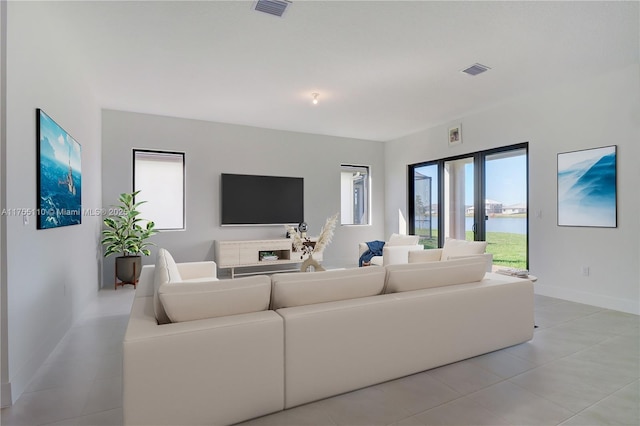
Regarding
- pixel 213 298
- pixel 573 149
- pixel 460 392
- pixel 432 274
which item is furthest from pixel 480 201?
pixel 213 298

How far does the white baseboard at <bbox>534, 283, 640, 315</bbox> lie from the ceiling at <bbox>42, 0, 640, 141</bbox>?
2655 millimetres

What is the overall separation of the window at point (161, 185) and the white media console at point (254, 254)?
912mm

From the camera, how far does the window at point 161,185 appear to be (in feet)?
18.0

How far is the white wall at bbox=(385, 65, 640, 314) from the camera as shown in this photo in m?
3.67

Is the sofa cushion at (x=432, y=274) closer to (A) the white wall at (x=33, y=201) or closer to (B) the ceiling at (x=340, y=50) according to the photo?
(B) the ceiling at (x=340, y=50)

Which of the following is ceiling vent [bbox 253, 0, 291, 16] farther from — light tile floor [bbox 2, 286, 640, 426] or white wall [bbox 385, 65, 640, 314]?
white wall [bbox 385, 65, 640, 314]

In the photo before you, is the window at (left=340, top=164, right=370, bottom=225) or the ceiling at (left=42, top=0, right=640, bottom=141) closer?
the ceiling at (left=42, top=0, right=640, bottom=141)

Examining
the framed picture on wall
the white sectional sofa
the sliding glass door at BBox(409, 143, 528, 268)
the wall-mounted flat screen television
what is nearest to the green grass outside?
the sliding glass door at BBox(409, 143, 528, 268)

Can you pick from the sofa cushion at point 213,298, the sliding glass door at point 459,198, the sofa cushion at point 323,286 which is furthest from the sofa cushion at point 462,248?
the sofa cushion at point 213,298

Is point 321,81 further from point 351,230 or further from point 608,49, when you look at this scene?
point 351,230

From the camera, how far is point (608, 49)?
10.8 ft

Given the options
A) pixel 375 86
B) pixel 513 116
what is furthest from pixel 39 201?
pixel 513 116

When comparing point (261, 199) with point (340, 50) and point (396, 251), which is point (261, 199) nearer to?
point (396, 251)

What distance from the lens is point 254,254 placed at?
223 inches
